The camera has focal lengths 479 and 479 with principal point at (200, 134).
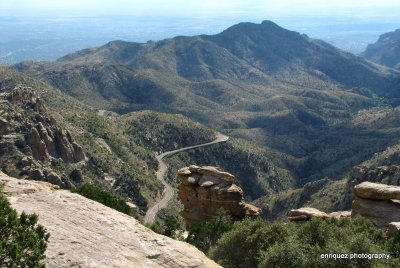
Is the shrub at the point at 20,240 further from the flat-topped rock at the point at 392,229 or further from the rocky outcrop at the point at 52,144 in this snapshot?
the rocky outcrop at the point at 52,144

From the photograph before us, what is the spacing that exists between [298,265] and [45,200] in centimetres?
2150

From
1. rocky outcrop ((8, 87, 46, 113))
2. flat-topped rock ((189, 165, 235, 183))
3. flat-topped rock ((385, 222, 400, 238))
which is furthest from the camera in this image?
rocky outcrop ((8, 87, 46, 113))

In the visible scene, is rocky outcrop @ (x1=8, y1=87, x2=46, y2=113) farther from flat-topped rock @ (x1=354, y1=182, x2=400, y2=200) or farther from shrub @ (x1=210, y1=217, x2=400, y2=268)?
flat-topped rock @ (x1=354, y1=182, x2=400, y2=200)

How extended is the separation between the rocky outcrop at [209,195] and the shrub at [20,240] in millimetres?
46558

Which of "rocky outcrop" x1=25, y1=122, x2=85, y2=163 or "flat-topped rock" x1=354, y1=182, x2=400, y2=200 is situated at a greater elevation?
"flat-topped rock" x1=354, y1=182, x2=400, y2=200

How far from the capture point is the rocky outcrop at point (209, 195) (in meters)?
75.2

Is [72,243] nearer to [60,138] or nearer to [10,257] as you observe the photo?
[10,257]

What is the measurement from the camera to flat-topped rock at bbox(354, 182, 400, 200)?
6028 centimetres

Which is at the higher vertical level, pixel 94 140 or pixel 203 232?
pixel 203 232

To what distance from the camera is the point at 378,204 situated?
61125mm

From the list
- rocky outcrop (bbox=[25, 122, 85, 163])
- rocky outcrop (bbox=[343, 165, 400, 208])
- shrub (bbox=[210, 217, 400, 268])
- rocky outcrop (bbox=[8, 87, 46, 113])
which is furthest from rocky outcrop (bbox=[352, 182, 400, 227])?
rocky outcrop (bbox=[8, 87, 46, 113])

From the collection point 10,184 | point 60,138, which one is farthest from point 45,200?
point 60,138

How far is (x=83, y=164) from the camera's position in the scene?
151625 millimetres

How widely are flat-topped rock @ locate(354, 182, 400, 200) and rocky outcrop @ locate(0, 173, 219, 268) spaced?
34.4 metres
